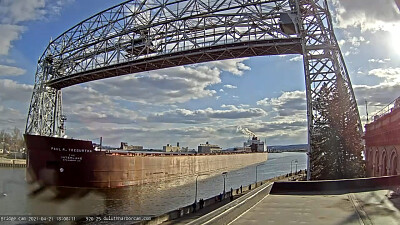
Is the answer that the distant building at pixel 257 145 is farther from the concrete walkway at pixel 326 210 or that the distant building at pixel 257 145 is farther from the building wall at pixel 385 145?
the concrete walkway at pixel 326 210

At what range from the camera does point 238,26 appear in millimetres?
Answer: 26141

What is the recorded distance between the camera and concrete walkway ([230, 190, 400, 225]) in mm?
9086

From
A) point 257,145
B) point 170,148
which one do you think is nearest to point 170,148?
point 170,148

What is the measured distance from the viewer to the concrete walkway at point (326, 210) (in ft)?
29.8

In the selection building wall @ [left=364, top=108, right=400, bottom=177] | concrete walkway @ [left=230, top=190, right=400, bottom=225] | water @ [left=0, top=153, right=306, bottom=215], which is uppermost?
building wall @ [left=364, top=108, right=400, bottom=177]

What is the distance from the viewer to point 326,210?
34.4 feet

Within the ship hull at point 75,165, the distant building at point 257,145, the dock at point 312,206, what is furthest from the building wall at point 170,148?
the dock at point 312,206

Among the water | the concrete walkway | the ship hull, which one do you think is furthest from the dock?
the ship hull

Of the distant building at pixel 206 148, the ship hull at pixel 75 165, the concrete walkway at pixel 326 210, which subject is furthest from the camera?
the distant building at pixel 206 148

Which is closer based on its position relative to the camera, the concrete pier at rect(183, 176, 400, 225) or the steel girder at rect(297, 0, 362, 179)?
the concrete pier at rect(183, 176, 400, 225)

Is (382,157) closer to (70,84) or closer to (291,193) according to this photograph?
(291,193)

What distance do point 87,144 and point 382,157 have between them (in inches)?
828

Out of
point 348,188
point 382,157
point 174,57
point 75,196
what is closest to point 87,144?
point 75,196

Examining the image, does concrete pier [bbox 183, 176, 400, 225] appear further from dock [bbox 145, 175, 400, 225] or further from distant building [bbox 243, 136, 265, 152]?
distant building [bbox 243, 136, 265, 152]
